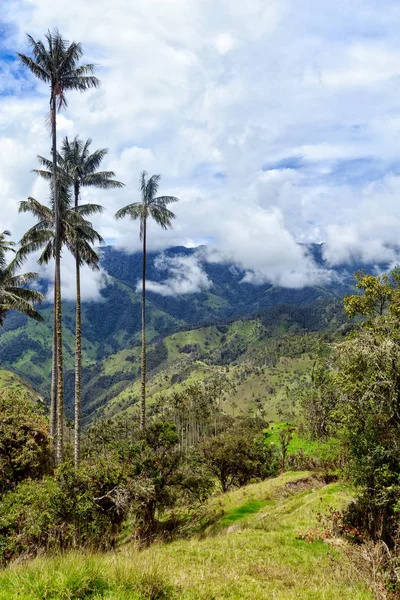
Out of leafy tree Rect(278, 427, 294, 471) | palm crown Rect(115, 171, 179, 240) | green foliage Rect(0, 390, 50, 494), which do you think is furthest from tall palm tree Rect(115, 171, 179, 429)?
leafy tree Rect(278, 427, 294, 471)

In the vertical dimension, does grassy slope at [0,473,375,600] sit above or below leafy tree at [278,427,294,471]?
above

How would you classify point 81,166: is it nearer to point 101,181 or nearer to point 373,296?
point 101,181

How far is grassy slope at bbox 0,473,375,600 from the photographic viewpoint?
6.51 meters

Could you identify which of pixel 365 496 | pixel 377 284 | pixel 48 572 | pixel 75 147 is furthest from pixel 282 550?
pixel 75 147

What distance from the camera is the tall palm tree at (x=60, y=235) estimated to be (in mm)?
25047

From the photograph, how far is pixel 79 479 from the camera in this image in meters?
17.9

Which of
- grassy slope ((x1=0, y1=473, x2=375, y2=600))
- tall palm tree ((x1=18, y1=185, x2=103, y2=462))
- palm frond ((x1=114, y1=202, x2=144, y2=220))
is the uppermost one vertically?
palm frond ((x1=114, y1=202, x2=144, y2=220))

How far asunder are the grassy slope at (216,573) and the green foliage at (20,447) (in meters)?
10.1

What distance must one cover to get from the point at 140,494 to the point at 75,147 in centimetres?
2423

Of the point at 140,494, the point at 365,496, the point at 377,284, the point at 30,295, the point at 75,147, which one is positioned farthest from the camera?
the point at 30,295

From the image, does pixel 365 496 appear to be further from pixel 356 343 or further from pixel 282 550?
pixel 356 343

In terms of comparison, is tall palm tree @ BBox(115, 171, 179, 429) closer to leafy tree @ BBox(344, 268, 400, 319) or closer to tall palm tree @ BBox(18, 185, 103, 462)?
tall palm tree @ BBox(18, 185, 103, 462)

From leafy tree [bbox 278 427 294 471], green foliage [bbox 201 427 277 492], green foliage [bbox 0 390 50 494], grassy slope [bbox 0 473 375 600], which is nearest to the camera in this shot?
grassy slope [bbox 0 473 375 600]

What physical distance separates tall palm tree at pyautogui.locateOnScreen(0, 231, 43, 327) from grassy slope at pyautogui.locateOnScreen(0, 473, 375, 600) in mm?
23098
